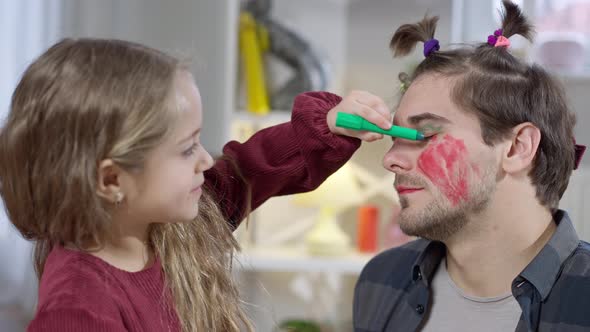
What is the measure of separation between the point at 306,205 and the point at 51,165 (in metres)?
1.75

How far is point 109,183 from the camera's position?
1.07 m

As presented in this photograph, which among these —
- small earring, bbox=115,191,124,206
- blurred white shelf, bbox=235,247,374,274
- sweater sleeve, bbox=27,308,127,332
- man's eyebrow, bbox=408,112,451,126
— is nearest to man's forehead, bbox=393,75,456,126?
man's eyebrow, bbox=408,112,451,126

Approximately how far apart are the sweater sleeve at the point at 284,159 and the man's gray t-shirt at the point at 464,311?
1.09ft

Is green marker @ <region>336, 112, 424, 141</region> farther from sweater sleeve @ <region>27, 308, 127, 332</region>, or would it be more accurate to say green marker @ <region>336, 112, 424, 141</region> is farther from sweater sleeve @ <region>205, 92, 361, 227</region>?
sweater sleeve @ <region>27, 308, 127, 332</region>

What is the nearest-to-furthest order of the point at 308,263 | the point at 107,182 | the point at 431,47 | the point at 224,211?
1. the point at 107,182
2. the point at 224,211
3. the point at 431,47
4. the point at 308,263

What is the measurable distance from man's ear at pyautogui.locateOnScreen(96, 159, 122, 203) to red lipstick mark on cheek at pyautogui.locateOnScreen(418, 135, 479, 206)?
58cm

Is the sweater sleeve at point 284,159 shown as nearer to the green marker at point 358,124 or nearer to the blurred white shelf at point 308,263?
the green marker at point 358,124

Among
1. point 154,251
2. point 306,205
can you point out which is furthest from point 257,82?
point 154,251

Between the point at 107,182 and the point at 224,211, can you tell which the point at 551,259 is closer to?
the point at 224,211

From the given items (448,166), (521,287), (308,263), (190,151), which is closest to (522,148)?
(448,166)

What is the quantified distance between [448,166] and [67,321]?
0.73m

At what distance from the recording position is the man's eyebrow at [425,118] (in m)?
1.43

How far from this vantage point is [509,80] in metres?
1.47

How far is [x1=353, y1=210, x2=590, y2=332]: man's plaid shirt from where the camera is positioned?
133 centimetres
